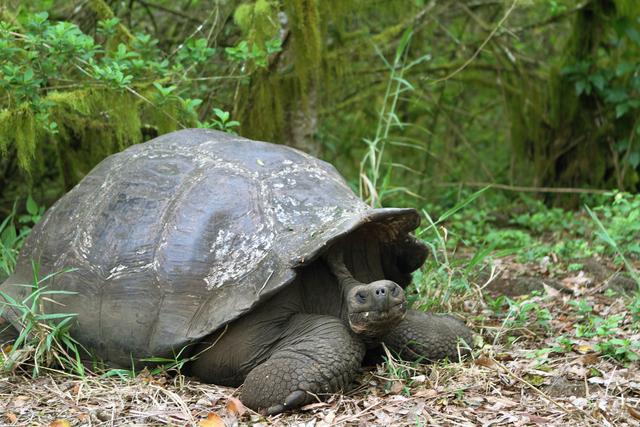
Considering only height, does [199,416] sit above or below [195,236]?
below

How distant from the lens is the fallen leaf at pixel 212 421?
10.6 ft

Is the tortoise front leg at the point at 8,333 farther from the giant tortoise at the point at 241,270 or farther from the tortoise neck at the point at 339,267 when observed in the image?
the tortoise neck at the point at 339,267

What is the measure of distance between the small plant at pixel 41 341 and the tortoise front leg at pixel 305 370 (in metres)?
0.92

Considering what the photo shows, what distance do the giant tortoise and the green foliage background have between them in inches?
35.5

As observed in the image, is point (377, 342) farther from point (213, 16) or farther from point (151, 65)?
point (213, 16)

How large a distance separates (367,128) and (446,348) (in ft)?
16.0

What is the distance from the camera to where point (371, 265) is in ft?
13.8

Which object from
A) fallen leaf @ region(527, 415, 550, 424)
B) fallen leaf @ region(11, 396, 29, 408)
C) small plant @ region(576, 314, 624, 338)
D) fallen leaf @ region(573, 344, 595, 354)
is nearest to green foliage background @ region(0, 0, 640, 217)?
small plant @ region(576, 314, 624, 338)

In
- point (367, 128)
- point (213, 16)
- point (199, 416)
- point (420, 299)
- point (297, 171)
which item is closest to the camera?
point (199, 416)

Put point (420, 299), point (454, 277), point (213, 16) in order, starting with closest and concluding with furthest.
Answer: point (420, 299), point (454, 277), point (213, 16)

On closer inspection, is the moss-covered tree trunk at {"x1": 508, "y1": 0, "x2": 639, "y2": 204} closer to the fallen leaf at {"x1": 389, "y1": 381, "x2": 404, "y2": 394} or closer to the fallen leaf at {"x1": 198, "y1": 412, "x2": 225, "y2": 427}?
the fallen leaf at {"x1": 389, "y1": 381, "x2": 404, "y2": 394}

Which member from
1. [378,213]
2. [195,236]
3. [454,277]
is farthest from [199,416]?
[454,277]

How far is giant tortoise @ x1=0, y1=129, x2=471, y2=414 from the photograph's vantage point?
11.8 ft

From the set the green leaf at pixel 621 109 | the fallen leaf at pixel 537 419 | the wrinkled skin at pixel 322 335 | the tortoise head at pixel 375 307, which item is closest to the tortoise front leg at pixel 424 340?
the wrinkled skin at pixel 322 335
